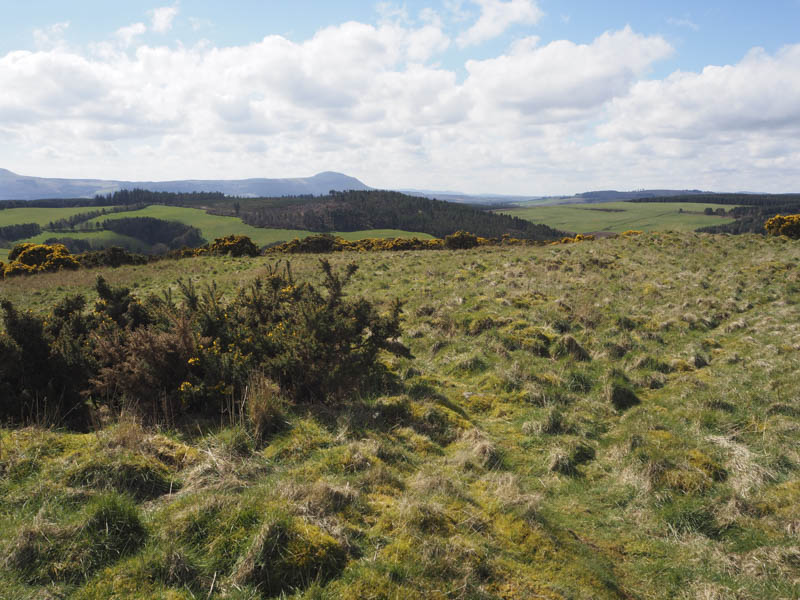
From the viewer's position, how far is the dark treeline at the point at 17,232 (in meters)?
116

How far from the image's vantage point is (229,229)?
127500 mm

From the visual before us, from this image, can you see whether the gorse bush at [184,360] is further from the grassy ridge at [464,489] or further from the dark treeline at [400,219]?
the dark treeline at [400,219]

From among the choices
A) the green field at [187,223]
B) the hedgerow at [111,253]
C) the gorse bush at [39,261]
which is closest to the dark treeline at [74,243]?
the green field at [187,223]

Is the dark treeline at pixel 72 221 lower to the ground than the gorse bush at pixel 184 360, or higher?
higher

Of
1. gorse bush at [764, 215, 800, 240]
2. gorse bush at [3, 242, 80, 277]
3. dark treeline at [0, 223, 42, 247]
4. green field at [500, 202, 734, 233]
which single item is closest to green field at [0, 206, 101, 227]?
dark treeline at [0, 223, 42, 247]

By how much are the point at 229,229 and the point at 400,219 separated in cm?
6099

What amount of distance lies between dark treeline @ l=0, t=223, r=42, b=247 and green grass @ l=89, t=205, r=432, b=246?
20693 millimetres

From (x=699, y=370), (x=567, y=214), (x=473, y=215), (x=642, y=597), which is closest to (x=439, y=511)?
(x=642, y=597)

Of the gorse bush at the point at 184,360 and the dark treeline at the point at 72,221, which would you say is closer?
the gorse bush at the point at 184,360

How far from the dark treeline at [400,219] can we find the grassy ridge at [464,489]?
121m

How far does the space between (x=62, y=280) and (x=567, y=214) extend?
203203mm

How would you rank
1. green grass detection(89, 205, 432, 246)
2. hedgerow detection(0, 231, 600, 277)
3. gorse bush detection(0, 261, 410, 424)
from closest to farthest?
gorse bush detection(0, 261, 410, 424), hedgerow detection(0, 231, 600, 277), green grass detection(89, 205, 432, 246)

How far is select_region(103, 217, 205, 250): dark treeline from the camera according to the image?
12912 centimetres

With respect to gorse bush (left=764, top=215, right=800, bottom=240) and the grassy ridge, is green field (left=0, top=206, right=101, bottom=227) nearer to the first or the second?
the grassy ridge
